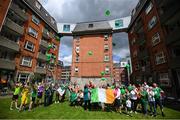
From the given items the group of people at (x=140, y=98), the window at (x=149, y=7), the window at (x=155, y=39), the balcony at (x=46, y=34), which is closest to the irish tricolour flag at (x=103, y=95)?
the group of people at (x=140, y=98)

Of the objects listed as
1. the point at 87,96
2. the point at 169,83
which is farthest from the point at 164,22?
the point at 87,96

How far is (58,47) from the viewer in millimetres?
37688

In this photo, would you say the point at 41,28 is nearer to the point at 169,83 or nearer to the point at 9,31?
the point at 9,31

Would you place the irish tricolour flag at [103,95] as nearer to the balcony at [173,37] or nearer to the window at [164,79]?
the balcony at [173,37]

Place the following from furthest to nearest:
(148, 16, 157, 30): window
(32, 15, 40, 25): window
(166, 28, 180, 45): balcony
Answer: (32, 15, 40, 25): window
(148, 16, 157, 30): window
(166, 28, 180, 45): balcony

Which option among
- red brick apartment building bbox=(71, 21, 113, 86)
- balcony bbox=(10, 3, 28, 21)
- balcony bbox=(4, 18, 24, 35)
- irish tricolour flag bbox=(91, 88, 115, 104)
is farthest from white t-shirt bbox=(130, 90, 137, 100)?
balcony bbox=(10, 3, 28, 21)

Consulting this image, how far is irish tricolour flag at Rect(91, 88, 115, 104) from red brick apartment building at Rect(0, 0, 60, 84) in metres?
16.3

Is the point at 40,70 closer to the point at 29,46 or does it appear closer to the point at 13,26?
the point at 29,46

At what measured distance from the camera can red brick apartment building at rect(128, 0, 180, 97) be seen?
52.2 feet

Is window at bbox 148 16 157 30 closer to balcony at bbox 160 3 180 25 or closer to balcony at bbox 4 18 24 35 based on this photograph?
balcony at bbox 160 3 180 25

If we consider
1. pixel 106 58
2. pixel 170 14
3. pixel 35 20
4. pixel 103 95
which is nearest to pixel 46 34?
pixel 35 20

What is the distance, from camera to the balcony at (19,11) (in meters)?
20.4

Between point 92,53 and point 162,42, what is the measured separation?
1953 cm

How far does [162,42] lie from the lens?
1856 centimetres
